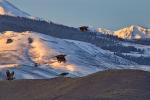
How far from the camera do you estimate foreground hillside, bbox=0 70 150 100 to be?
6320cm

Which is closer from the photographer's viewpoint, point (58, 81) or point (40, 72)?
point (58, 81)

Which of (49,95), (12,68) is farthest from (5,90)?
(12,68)

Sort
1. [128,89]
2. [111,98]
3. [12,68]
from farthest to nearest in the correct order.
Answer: [12,68] < [128,89] < [111,98]

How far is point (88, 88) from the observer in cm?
7050

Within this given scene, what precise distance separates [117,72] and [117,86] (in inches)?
301

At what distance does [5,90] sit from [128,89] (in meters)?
21.3

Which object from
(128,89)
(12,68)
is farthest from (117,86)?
(12,68)

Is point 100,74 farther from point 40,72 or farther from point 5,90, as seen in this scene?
point 40,72

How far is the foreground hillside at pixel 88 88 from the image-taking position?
63.2 metres

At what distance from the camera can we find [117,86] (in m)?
68.9

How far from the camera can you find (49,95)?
71.1 meters

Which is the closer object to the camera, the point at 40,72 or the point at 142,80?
the point at 142,80

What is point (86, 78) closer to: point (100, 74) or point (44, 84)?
point (100, 74)

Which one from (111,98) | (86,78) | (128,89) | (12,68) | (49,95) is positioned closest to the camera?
(111,98)
